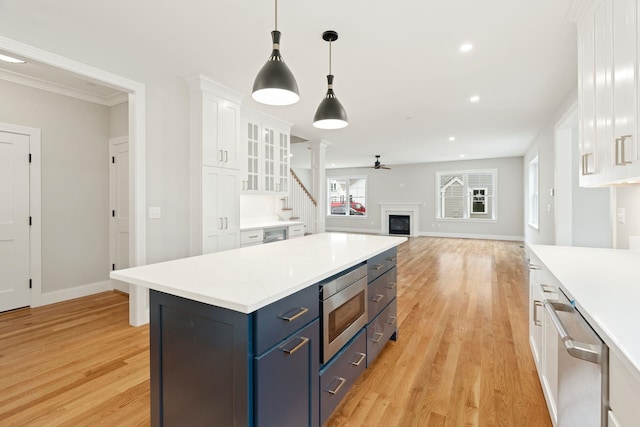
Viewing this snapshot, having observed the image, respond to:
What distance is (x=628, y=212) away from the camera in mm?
2348

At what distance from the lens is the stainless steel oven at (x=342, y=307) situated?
1.59m

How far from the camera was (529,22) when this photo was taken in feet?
7.86

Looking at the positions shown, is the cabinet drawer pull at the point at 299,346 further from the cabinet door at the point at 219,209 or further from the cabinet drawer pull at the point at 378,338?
the cabinet door at the point at 219,209

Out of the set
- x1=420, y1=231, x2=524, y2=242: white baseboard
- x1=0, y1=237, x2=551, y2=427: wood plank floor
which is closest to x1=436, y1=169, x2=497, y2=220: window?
x1=420, y1=231, x2=524, y2=242: white baseboard

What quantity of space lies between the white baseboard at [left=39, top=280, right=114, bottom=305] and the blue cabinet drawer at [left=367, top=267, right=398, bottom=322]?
4.02 m

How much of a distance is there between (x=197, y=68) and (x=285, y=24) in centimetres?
133

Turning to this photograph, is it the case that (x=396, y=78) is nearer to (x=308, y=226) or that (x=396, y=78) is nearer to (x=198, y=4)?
(x=198, y=4)

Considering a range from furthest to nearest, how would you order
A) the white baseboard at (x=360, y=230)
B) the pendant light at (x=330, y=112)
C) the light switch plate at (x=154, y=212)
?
the white baseboard at (x=360, y=230) → the light switch plate at (x=154, y=212) → the pendant light at (x=330, y=112)

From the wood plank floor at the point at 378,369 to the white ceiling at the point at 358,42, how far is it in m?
2.53

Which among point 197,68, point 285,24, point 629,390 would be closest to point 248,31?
point 285,24

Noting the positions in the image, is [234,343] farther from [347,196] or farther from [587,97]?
[347,196]

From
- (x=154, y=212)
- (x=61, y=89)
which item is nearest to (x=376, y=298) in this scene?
(x=154, y=212)

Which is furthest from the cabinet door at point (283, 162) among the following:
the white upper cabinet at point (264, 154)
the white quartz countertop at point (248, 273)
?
the white quartz countertop at point (248, 273)

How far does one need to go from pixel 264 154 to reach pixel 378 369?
3568 mm
